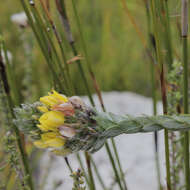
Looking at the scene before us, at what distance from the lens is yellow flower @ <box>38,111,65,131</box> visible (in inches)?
9.8

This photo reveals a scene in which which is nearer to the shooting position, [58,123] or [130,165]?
[58,123]

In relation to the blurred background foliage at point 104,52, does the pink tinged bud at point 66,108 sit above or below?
above

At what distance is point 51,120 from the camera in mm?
250

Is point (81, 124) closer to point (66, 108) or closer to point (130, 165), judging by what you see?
point (66, 108)

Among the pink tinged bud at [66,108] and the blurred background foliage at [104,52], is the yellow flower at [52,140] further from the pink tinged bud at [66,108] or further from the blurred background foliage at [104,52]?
the blurred background foliage at [104,52]

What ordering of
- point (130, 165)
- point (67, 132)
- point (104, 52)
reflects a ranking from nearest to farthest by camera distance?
point (67, 132) → point (130, 165) → point (104, 52)

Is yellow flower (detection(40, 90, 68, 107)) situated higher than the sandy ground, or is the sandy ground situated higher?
yellow flower (detection(40, 90, 68, 107))

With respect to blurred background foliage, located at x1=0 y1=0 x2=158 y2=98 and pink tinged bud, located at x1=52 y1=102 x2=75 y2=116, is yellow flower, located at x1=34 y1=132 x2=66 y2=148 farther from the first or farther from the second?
blurred background foliage, located at x1=0 y1=0 x2=158 y2=98

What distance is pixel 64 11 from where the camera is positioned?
45 centimetres

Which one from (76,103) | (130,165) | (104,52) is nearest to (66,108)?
(76,103)

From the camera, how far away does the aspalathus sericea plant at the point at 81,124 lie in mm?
251

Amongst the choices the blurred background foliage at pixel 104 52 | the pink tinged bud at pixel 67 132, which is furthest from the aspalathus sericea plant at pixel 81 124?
the blurred background foliage at pixel 104 52

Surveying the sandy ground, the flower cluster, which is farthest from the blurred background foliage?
the flower cluster

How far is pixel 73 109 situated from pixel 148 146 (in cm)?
103
